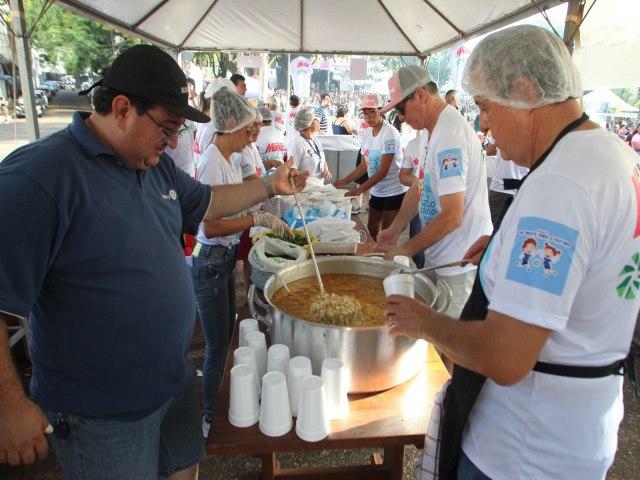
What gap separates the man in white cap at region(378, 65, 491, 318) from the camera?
2.33 m

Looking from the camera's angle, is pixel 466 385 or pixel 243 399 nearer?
pixel 466 385

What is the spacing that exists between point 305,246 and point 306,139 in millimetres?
3195

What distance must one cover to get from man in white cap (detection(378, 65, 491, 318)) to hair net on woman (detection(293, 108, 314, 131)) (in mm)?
2693

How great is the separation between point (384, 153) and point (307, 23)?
287 centimetres

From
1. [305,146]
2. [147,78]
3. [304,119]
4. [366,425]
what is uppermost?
[147,78]

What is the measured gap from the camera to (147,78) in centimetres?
130

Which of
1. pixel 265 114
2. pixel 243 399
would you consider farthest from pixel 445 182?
pixel 265 114

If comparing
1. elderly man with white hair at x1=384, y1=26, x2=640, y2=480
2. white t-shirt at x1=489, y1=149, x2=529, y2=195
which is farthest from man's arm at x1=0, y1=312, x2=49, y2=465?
white t-shirt at x1=489, y1=149, x2=529, y2=195

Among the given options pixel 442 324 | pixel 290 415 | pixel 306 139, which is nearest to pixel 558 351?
pixel 442 324

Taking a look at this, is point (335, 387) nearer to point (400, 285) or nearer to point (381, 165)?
point (400, 285)

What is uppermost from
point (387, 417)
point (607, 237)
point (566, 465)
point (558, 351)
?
point (607, 237)

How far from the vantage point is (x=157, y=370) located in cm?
144

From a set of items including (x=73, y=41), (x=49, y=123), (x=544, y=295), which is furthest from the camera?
(x=49, y=123)

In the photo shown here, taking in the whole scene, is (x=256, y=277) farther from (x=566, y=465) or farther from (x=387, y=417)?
(x=566, y=465)
